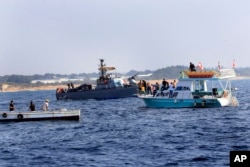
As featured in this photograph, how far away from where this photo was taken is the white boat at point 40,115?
52.8 meters

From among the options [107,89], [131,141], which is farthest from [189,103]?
[107,89]

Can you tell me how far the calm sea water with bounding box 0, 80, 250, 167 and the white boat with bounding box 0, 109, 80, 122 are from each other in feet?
2.13

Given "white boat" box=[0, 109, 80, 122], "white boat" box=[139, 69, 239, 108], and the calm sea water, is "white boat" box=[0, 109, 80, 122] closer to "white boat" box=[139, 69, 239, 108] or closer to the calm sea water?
the calm sea water

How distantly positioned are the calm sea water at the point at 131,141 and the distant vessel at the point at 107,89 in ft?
177

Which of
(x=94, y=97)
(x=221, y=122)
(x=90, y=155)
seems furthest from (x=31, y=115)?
(x=94, y=97)

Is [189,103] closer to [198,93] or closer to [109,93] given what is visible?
[198,93]

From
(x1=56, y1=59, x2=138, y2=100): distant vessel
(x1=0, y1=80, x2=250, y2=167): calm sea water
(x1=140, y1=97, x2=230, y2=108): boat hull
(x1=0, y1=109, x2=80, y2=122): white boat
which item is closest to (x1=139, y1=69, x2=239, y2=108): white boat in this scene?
(x1=140, y1=97, x2=230, y2=108): boat hull

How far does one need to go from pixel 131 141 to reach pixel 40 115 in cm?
1840

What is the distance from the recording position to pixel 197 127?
43719 mm

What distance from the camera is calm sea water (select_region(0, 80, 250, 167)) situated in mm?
30109

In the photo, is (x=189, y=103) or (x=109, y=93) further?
(x=109, y=93)

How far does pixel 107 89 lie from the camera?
361 ft

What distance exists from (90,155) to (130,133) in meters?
9.90

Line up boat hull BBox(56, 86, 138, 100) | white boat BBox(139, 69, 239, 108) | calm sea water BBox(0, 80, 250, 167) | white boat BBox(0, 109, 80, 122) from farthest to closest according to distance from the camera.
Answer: boat hull BBox(56, 86, 138, 100), white boat BBox(139, 69, 239, 108), white boat BBox(0, 109, 80, 122), calm sea water BBox(0, 80, 250, 167)
